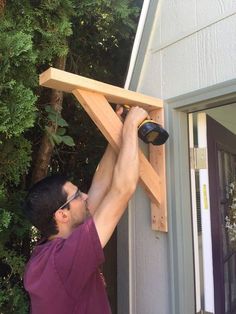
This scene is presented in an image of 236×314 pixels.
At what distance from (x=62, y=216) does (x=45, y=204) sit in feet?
0.34

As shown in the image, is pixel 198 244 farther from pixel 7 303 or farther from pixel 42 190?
pixel 7 303

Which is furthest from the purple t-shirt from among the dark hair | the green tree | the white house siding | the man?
the white house siding

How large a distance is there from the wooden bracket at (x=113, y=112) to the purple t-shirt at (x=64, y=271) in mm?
540

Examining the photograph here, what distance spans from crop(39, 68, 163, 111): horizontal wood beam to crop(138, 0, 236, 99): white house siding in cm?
15

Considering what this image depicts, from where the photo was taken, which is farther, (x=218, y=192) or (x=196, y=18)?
(x=218, y=192)

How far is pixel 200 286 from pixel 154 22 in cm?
162

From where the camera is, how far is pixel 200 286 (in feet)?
7.22

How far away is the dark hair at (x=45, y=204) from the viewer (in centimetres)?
182

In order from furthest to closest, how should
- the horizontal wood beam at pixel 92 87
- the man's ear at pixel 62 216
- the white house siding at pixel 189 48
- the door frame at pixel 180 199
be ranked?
the door frame at pixel 180 199, the white house siding at pixel 189 48, the man's ear at pixel 62 216, the horizontal wood beam at pixel 92 87

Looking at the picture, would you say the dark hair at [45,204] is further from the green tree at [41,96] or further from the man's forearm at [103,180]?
the man's forearm at [103,180]

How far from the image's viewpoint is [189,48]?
2139mm

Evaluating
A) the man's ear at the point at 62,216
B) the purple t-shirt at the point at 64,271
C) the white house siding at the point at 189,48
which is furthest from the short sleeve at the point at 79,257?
the white house siding at the point at 189,48

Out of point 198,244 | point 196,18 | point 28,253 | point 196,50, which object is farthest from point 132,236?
point 196,18

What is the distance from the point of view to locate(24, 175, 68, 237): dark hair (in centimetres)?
182
